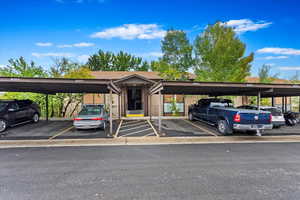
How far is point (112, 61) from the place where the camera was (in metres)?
41.6

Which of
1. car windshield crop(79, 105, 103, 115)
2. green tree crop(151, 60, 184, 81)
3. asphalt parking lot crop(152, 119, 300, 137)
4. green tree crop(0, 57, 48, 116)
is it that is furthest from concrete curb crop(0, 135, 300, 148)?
green tree crop(151, 60, 184, 81)

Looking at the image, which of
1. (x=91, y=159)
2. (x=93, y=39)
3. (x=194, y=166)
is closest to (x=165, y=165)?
(x=194, y=166)

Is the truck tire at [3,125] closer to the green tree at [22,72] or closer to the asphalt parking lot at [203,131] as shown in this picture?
the green tree at [22,72]

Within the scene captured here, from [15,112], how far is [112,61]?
112ft

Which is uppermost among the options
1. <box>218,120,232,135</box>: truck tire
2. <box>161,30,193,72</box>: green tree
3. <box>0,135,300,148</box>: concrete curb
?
<box>161,30,193,72</box>: green tree

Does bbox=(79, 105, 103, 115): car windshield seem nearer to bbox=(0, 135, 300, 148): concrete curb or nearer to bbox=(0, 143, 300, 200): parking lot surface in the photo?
bbox=(0, 135, 300, 148): concrete curb

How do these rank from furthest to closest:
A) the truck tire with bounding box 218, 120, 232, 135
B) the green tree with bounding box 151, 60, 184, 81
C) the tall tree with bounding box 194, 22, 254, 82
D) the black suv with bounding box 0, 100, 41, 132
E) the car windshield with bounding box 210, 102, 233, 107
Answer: the green tree with bounding box 151, 60, 184, 81
the tall tree with bounding box 194, 22, 254, 82
the car windshield with bounding box 210, 102, 233, 107
the black suv with bounding box 0, 100, 41, 132
the truck tire with bounding box 218, 120, 232, 135

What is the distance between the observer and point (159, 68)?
1714 centimetres

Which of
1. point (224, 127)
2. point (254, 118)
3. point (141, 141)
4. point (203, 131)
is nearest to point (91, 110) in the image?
point (141, 141)

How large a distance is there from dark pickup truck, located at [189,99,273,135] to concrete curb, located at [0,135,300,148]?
570 millimetres

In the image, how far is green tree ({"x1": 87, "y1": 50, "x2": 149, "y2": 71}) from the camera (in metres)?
40.7

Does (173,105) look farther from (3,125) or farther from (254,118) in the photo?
(3,125)

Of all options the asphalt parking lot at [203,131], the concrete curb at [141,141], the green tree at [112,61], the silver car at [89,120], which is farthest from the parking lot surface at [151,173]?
the green tree at [112,61]

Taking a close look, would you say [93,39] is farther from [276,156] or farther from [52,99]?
[276,156]
